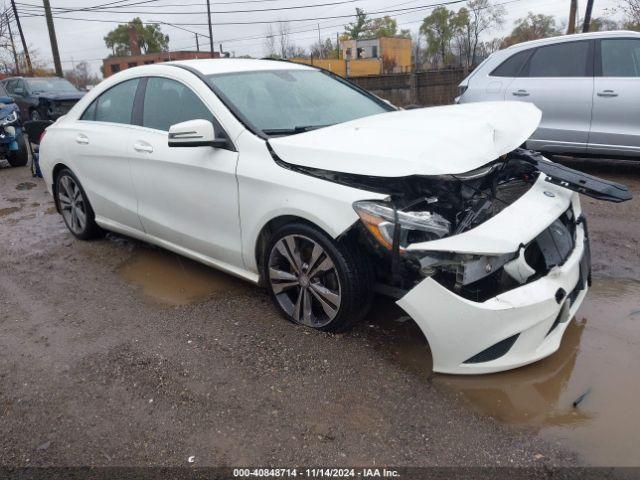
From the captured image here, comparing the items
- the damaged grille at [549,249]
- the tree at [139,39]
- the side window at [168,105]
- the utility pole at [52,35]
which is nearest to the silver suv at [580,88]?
the damaged grille at [549,249]

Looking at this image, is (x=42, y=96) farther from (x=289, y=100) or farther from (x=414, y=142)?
(x=414, y=142)

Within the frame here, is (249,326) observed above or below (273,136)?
below

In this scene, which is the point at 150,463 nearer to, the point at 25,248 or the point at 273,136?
the point at 273,136

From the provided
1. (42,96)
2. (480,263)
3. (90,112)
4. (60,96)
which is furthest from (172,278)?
(42,96)

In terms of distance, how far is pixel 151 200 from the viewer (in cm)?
420

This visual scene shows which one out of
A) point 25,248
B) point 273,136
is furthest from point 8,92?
point 273,136

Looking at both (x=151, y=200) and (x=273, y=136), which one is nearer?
(x=273, y=136)

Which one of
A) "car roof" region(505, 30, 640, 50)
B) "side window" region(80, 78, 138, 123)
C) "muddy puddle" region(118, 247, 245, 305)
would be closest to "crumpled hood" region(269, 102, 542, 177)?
"muddy puddle" region(118, 247, 245, 305)

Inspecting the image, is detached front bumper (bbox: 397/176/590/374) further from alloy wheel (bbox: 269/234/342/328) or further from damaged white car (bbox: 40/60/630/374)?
alloy wheel (bbox: 269/234/342/328)

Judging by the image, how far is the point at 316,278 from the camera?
3.21 m

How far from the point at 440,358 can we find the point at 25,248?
4.40 meters

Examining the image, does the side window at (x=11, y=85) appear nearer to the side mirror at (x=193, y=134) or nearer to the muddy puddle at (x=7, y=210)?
the muddy puddle at (x=7, y=210)

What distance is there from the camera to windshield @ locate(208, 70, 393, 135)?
145 inches

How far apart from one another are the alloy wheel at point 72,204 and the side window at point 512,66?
5.52 metres
